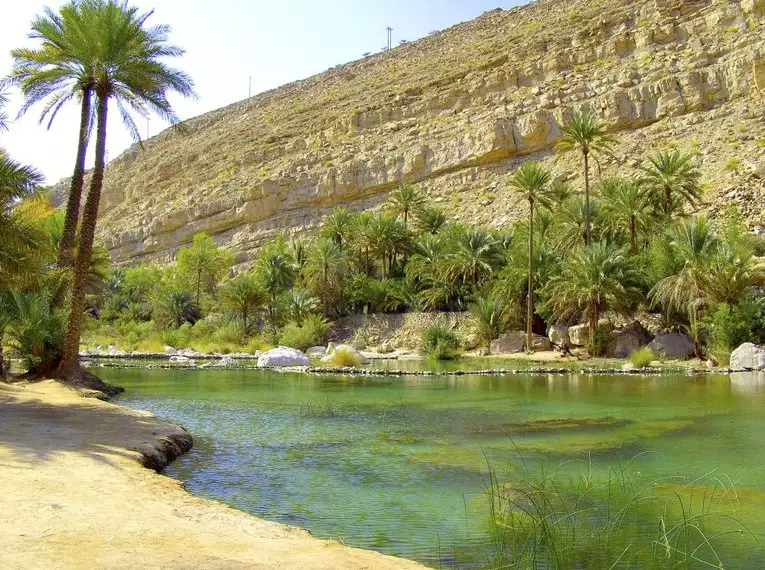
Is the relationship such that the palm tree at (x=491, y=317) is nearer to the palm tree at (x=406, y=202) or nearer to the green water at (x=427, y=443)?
the palm tree at (x=406, y=202)

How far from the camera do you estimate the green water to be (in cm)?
742

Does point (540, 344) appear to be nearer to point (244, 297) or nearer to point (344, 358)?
point (344, 358)

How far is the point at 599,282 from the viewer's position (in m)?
31.5

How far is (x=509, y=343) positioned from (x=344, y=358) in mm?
10213

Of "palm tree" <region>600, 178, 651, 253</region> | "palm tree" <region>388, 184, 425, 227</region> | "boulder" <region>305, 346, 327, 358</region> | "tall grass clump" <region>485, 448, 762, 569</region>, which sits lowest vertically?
"tall grass clump" <region>485, 448, 762, 569</region>

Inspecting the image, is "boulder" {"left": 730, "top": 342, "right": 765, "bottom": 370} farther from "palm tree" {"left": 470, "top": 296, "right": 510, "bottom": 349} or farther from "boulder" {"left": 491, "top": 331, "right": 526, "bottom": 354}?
"palm tree" {"left": 470, "top": 296, "right": 510, "bottom": 349}

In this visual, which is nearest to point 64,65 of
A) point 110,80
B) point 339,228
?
point 110,80

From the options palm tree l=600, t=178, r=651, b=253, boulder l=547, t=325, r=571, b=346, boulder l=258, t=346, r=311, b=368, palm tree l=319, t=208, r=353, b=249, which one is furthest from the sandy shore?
palm tree l=319, t=208, r=353, b=249

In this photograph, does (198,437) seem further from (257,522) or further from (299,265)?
(299,265)

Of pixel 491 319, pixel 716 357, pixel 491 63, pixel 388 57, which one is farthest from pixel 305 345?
pixel 388 57

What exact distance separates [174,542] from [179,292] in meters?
44.7

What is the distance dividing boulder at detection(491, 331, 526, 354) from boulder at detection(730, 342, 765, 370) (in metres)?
11.7

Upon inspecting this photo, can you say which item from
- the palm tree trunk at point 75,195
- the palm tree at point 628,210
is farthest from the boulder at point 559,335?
the palm tree trunk at point 75,195

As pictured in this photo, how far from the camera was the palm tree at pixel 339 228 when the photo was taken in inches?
1966
